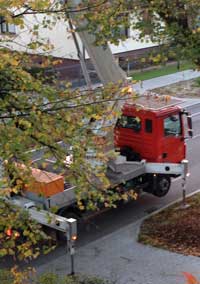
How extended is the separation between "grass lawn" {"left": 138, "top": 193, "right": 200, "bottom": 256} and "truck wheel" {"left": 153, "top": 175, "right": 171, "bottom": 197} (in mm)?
591

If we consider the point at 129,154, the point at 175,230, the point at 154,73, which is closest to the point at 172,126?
the point at 129,154

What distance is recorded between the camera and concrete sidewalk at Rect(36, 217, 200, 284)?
11.1 metres

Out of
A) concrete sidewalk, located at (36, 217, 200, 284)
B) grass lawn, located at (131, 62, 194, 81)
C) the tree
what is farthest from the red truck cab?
grass lawn, located at (131, 62, 194, 81)

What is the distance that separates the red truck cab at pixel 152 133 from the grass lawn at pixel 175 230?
137cm

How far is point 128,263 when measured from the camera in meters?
11.7

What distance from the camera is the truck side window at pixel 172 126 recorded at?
14578mm

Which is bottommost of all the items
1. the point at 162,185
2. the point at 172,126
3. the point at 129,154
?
the point at 162,185

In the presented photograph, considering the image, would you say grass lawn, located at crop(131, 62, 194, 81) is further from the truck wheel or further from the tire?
the tire

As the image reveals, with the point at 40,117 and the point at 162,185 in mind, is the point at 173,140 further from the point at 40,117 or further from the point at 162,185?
the point at 40,117

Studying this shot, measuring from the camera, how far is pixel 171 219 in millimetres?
13719

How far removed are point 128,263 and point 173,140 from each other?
414 cm

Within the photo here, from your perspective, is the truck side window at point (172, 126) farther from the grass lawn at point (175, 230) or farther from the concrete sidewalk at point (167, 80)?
the concrete sidewalk at point (167, 80)

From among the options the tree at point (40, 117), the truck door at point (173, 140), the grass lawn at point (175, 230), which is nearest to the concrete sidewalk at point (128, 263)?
the grass lawn at point (175, 230)

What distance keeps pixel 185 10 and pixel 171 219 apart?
464cm
